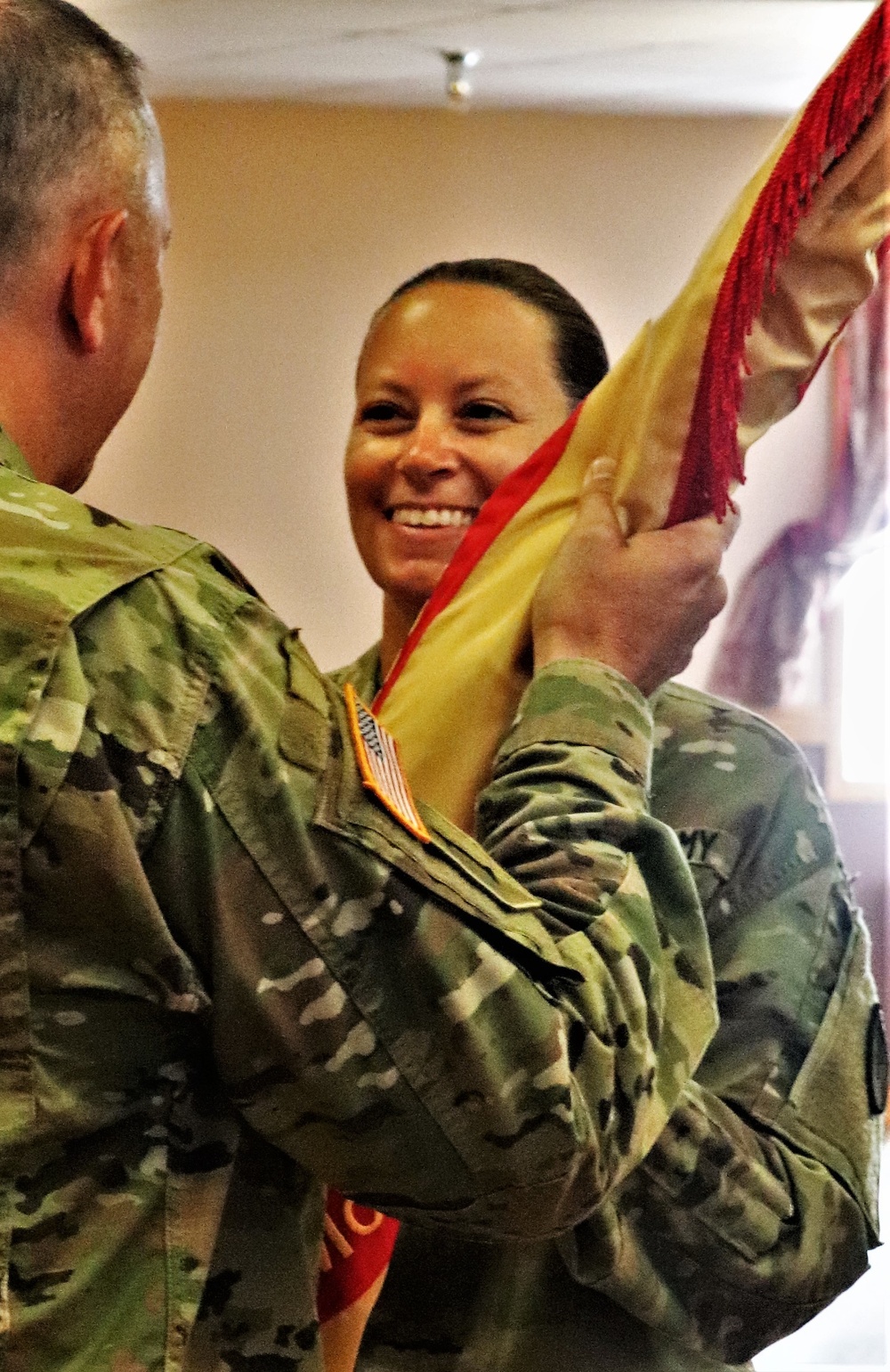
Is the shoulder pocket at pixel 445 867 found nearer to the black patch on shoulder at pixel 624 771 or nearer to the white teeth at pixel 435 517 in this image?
the black patch on shoulder at pixel 624 771

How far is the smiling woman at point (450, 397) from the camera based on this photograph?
1.26 meters

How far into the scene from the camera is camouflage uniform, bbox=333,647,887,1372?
36.1 inches

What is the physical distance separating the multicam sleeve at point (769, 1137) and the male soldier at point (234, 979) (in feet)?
0.66

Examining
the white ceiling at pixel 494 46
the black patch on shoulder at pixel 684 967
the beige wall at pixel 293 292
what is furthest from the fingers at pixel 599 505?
the beige wall at pixel 293 292

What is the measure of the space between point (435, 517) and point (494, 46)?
1.97m

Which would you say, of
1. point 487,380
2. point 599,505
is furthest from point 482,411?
point 599,505

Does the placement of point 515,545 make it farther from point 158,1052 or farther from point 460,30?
point 460,30

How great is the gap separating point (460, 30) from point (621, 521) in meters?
2.26

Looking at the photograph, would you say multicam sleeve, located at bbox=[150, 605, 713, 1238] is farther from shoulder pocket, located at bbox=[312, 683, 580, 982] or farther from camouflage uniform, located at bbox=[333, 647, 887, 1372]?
camouflage uniform, located at bbox=[333, 647, 887, 1372]

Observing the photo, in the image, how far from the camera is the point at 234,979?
0.65m

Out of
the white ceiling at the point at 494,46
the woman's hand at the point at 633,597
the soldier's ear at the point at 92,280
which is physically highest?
the white ceiling at the point at 494,46

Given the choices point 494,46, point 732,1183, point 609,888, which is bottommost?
point 732,1183

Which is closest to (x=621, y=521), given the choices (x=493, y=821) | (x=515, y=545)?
(x=515, y=545)

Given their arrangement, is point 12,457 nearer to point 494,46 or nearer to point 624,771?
point 624,771
